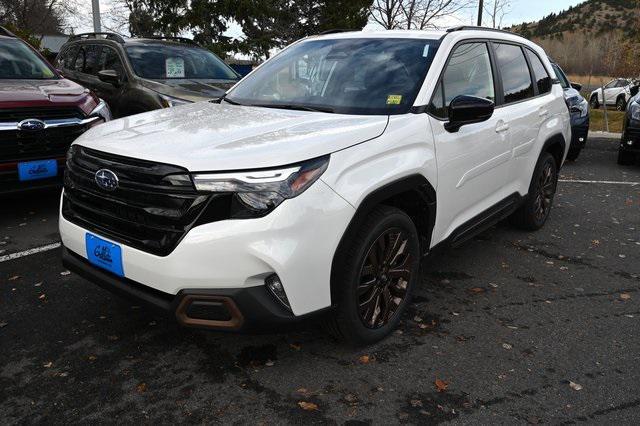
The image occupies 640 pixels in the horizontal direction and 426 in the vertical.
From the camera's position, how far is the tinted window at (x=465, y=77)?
3322mm

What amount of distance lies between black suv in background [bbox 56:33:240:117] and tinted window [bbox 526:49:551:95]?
3.61 meters

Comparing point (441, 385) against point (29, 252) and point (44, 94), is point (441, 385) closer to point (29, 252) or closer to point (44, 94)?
point (29, 252)

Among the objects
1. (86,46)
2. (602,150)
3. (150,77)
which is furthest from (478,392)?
(602,150)

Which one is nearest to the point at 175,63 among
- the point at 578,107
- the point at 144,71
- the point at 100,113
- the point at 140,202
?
the point at 144,71

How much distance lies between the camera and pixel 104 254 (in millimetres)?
2658

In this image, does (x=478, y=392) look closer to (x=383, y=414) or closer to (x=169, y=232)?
(x=383, y=414)

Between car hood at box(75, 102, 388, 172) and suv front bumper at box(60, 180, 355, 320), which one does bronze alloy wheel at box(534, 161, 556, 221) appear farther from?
suv front bumper at box(60, 180, 355, 320)

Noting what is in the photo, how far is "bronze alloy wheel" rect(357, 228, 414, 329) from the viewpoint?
283cm

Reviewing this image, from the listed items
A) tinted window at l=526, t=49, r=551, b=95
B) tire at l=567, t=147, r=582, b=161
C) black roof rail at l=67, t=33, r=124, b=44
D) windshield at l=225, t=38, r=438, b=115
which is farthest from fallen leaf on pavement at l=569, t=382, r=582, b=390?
tire at l=567, t=147, r=582, b=161

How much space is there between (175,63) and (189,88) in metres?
0.83

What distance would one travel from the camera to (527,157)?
4.49 metres

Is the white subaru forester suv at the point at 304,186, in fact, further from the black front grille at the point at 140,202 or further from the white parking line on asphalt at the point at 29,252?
the white parking line on asphalt at the point at 29,252

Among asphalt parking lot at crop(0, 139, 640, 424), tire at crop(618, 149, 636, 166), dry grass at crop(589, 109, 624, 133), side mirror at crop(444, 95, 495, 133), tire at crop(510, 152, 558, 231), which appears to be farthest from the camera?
dry grass at crop(589, 109, 624, 133)

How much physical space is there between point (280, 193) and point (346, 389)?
103cm
